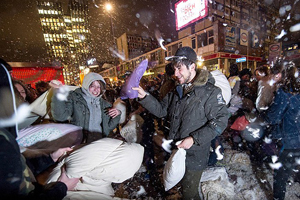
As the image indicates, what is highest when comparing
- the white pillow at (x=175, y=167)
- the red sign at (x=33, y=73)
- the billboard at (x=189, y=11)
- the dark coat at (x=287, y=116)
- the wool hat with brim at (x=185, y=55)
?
the billboard at (x=189, y=11)

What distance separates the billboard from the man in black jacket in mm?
25706

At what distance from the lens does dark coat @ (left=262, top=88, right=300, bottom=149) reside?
73.5 inches

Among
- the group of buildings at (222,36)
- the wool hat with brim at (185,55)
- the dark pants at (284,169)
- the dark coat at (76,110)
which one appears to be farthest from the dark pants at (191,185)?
the group of buildings at (222,36)

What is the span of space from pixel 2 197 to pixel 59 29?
95.8 m

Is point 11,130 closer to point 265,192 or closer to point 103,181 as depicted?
point 103,181

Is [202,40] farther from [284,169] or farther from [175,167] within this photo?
[175,167]

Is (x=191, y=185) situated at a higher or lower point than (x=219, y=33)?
lower

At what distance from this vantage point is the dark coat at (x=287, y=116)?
1868mm

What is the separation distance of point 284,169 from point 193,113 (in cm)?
163

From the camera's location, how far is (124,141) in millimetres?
1327

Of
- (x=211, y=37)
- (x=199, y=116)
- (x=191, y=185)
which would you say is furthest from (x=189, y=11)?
(x=191, y=185)

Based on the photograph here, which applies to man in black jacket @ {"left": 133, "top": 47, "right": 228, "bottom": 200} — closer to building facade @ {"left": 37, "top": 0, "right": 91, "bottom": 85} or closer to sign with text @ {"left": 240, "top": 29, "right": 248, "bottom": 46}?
sign with text @ {"left": 240, "top": 29, "right": 248, "bottom": 46}

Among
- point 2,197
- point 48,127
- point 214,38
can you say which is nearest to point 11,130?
point 2,197

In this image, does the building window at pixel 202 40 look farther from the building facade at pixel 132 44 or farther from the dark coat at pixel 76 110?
the building facade at pixel 132 44
